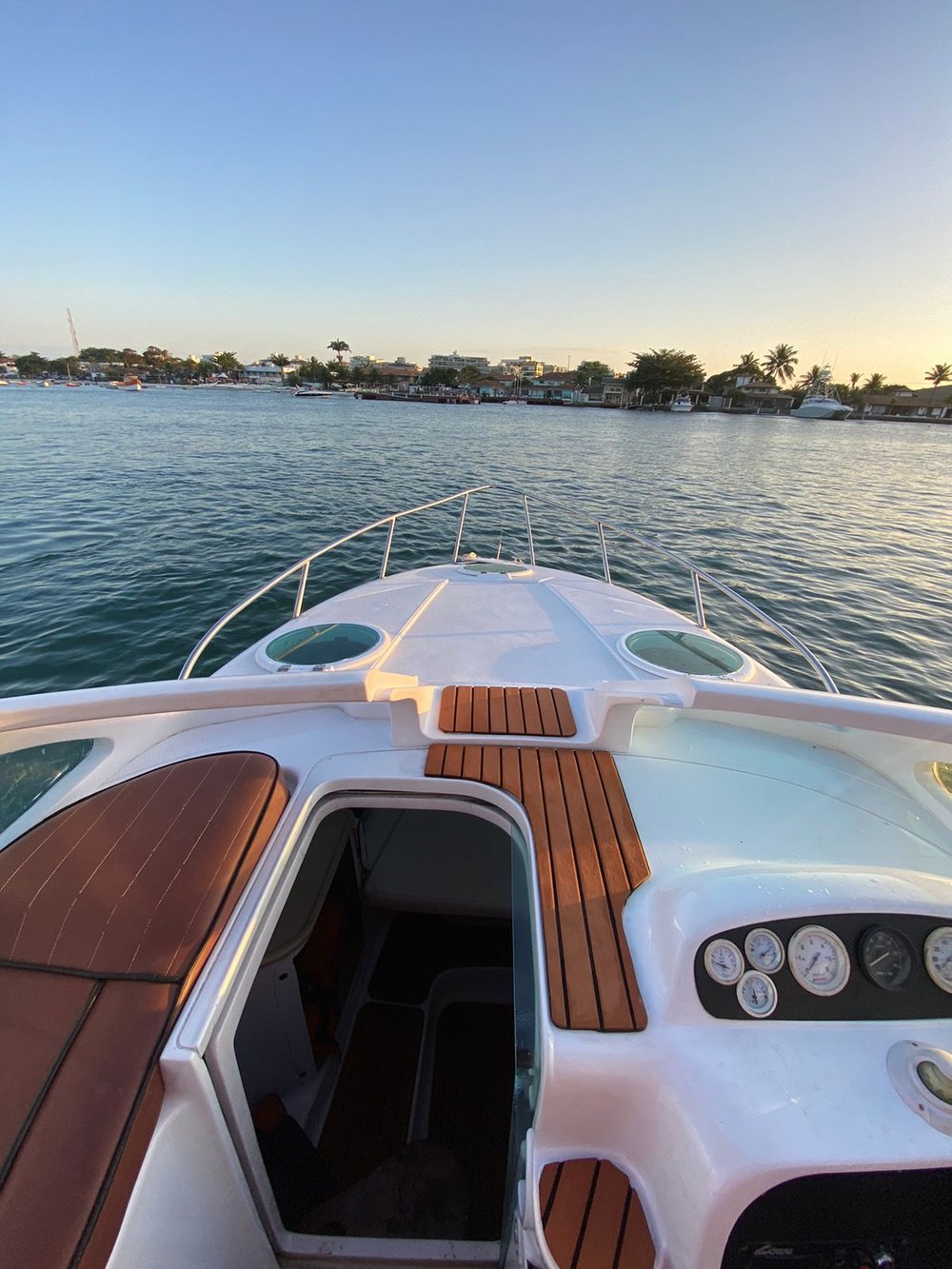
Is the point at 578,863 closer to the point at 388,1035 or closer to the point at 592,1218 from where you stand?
the point at 592,1218

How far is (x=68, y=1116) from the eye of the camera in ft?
3.74

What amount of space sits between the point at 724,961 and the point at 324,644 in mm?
2941

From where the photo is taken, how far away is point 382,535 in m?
11.8

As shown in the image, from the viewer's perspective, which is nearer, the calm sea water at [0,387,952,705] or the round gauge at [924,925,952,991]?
the round gauge at [924,925,952,991]

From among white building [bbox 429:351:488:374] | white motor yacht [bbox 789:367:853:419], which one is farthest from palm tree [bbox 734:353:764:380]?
white building [bbox 429:351:488:374]

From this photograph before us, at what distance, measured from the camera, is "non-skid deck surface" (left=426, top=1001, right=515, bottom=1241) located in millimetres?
2137

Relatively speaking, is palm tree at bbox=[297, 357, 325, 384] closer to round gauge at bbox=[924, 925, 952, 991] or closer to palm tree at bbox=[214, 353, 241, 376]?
palm tree at bbox=[214, 353, 241, 376]

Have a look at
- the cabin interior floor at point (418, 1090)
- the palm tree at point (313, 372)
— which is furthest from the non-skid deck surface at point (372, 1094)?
the palm tree at point (313, 372)

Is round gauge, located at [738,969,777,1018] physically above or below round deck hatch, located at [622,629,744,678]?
above

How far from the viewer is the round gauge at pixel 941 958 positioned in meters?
1.41

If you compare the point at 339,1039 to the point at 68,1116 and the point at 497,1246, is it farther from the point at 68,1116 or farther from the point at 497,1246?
the point at 68,1116

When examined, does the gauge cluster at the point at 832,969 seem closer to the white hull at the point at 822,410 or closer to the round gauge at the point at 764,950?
the round gauge at the point at 764,950

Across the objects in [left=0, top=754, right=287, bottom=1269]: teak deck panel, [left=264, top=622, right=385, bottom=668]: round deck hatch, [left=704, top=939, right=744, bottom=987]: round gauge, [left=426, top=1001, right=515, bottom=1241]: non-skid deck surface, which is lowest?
[left=426, top=1001, right=515, bottom=1241]: non-skid deck surface

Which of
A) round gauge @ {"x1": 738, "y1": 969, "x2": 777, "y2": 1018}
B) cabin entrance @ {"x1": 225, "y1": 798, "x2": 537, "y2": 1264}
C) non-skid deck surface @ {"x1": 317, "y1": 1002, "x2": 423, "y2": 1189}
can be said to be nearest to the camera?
round gauge @ {"x1": 738, "y1": 969, "x2": 777, "y2": 1018}
